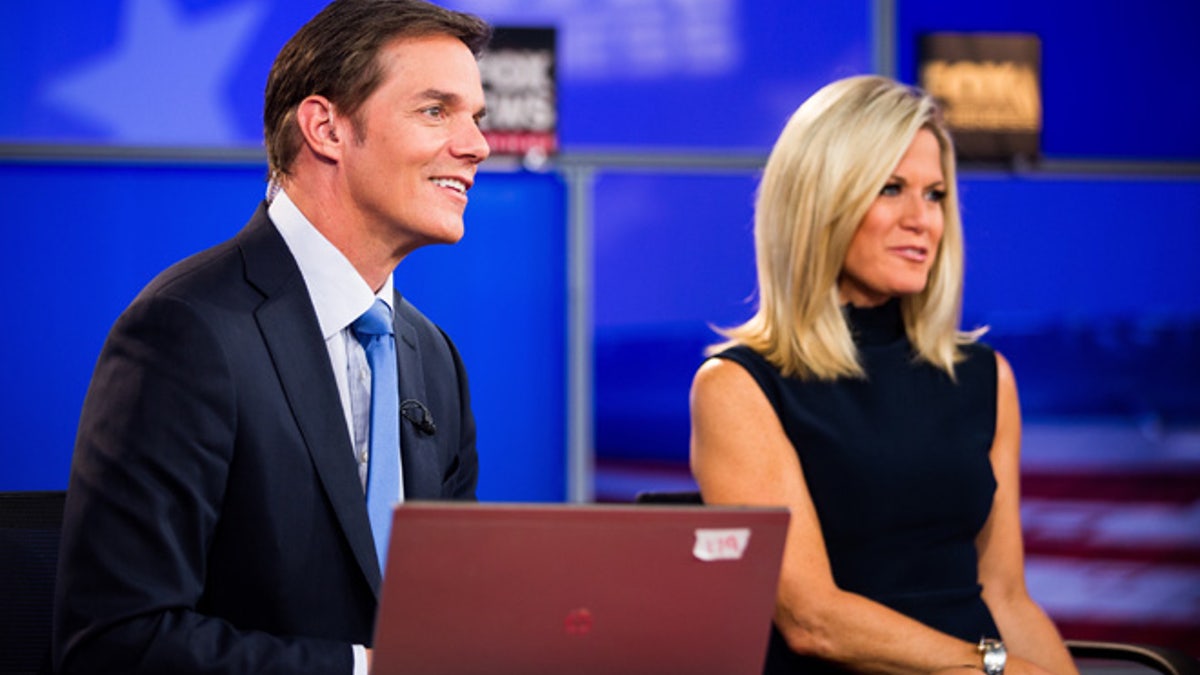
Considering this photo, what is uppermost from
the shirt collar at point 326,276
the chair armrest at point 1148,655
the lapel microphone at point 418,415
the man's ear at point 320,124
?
the man's ear at point 320,124

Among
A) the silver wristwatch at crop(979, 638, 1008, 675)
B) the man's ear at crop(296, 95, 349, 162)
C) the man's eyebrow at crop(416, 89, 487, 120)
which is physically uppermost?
the man's eyebrow at crop(416, 89, 487, 120)

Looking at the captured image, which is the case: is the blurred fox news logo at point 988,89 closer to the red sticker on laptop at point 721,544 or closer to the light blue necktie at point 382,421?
the light blue necktie at point 382,421

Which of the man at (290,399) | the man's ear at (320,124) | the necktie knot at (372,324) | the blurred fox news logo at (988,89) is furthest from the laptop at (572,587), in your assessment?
the blurred fox news logo at (988,89)

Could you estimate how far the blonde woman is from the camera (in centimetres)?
229

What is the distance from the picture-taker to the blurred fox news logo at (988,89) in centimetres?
366

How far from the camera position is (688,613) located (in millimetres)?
1385

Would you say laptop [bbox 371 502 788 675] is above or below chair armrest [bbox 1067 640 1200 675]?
above

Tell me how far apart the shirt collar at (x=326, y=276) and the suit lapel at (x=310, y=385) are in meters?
0.03

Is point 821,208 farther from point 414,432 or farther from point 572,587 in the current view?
point 572,587

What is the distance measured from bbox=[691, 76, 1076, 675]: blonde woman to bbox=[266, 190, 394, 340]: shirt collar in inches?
28.5

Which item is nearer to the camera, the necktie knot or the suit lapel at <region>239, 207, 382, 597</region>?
the suit lapel at <region>239, 207, 382, 597</region>

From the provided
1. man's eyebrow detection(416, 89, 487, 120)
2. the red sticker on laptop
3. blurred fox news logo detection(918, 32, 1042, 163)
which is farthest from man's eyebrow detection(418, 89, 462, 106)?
blurred fox news logo detection(918, 32, 1042, 163)

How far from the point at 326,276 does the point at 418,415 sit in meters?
0.22

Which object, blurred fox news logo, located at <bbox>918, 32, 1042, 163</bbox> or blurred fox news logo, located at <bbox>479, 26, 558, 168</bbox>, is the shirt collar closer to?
blurred fox news logo, located at <bbox>479, 26, 558, 168</bbox>
